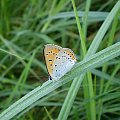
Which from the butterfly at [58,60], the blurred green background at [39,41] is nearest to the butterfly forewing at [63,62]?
the butterfly at [58,60]

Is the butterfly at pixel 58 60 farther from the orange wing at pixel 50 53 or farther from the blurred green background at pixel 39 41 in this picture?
the blurred green background at pixel 39 41

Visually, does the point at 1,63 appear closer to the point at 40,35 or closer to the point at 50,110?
the point at 40,35

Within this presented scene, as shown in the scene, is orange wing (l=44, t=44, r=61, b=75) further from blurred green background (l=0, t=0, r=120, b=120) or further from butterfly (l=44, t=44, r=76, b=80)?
blurred green background (l=0, t=0, r=120, b=120)

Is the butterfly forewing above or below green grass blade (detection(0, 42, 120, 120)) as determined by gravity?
above

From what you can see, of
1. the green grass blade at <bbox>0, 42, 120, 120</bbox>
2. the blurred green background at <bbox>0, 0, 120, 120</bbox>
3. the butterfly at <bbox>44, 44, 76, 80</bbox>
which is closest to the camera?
the green grass blade at <bbox>0, 42, 120, 120</bbox>

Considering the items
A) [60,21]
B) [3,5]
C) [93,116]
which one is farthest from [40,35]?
[93,116]

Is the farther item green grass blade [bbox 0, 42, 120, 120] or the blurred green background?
the blurred green background

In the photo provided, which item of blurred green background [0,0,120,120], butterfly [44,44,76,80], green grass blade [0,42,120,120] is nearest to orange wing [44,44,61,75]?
butterfly [44,44,76,80]

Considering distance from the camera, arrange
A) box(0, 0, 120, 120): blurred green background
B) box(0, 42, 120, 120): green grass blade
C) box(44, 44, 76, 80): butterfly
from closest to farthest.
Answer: box(0, 42, 120, 120): green grass blade
box(44, 44, 76, 80): butterfly
box(0, 0, 120, 120): blurred green background
